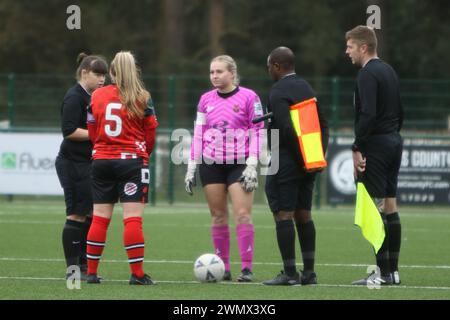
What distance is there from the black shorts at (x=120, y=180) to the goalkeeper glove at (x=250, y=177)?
102 cm

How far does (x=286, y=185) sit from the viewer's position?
31.5ft

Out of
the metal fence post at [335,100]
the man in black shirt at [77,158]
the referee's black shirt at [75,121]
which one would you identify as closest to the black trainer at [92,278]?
the man in black shirt at [77,158]

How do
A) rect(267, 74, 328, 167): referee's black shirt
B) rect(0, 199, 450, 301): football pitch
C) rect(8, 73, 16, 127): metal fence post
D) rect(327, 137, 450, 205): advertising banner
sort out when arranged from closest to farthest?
rect(0, 199, 450, 301): football pitch → rect(267, 74, 328, 167): referee's black shirt → rect(327, 137, 450, 205): advertising banner → rect(8, 73, 16, 127): metal fence post

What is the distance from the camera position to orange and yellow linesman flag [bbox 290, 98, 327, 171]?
375 inches

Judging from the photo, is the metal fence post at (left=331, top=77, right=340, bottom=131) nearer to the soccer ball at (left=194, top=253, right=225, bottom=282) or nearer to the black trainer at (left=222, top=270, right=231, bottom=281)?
the black trainer at (left=222, top=270, right=231, bottom=281)

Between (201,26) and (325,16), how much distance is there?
570cm

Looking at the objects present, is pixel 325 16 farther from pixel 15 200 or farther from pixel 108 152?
pixel 108 152

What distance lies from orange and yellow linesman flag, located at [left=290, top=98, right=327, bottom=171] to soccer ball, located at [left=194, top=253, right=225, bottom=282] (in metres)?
1.15

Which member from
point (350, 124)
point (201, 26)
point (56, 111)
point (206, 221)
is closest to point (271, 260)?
point (206, 221)

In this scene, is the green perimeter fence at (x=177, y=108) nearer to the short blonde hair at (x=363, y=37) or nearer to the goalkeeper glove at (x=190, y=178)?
the goalkeeper glove at (x=190, y=178)

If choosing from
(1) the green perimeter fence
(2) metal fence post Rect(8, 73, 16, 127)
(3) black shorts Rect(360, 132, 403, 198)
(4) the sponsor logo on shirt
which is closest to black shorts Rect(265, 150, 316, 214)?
(3) black shorts Rect(360, 132, 403, 198)

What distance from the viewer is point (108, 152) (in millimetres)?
9445

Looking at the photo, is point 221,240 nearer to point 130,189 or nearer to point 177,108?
point 130,189

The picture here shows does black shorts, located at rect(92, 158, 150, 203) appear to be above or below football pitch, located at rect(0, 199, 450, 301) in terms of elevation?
above
